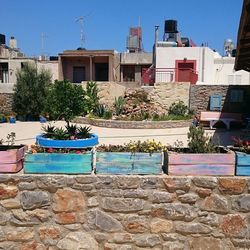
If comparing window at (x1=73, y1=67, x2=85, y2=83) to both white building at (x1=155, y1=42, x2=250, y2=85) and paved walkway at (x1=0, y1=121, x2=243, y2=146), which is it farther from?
paved walkway at (x1=0, y1=121, x2=243, y2=146)

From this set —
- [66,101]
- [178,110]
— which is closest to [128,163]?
[66,101]

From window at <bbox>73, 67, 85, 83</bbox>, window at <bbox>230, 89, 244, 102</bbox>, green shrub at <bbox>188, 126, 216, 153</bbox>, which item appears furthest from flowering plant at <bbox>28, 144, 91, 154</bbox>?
window at <bbox>73, 67, 85, 83</bbox>

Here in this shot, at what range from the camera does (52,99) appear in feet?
19.3

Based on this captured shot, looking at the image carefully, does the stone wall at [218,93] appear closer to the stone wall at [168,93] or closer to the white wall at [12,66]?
the stone wall at [168,93]

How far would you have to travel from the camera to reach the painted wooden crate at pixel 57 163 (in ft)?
12.0

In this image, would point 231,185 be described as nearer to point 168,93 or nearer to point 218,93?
point 218,93

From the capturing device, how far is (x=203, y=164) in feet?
12.0

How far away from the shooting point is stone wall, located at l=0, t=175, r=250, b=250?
11.7 feet

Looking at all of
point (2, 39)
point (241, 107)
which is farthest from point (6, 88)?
point (2, 39)

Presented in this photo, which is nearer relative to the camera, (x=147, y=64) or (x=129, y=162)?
(x=129, y=162)

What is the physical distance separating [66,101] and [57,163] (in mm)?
2256

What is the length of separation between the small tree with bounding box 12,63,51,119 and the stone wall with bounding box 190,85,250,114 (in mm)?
8147

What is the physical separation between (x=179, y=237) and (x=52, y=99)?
334 centimetres

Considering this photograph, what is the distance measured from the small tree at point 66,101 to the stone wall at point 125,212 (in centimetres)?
231
